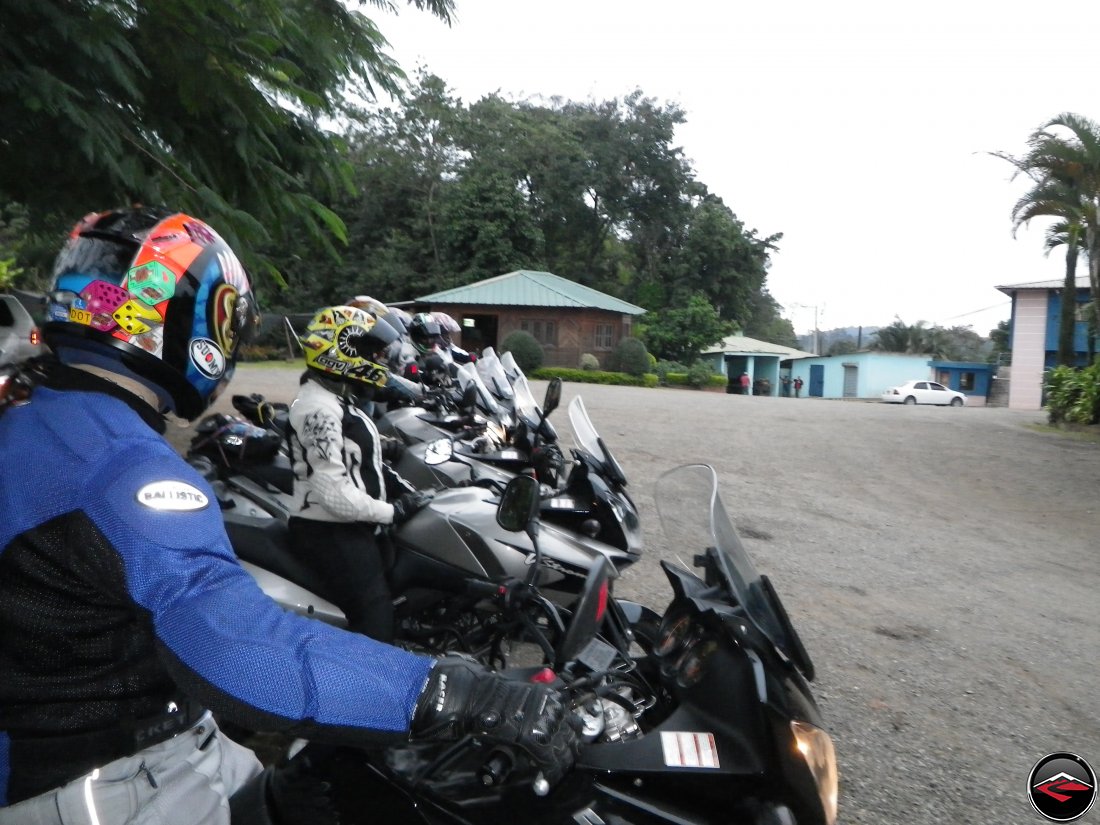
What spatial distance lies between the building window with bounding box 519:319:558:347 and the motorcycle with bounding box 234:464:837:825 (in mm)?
36012

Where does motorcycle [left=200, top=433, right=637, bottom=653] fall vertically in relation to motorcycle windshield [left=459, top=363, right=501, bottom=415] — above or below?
below

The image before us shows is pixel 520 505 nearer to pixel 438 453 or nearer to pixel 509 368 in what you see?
pixel 438 453

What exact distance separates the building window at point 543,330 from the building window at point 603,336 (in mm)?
1974

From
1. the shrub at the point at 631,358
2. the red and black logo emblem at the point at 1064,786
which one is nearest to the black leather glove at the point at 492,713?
the red and black logo emblem at the point at 1064,786

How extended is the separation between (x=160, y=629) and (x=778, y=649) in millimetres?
1267

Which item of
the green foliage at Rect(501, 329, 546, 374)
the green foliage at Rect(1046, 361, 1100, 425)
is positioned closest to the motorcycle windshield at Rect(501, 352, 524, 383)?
the green foliage at Rect(1046, 361, 1100, 425)

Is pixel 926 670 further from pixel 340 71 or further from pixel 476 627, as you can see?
pixel 340 71

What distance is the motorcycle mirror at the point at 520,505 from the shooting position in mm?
2473

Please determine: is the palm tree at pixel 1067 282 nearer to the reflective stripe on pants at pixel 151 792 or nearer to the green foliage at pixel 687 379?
the green foliage at pixel 687 379

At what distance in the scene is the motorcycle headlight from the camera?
1.76 m

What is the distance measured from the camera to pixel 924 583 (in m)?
7.22

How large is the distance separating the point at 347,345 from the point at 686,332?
3860cm

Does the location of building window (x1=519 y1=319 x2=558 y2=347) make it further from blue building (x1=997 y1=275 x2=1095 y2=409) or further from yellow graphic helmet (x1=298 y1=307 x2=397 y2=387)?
yellow graphic helmet (x1=298 y1=307 x2=397 y2=387)

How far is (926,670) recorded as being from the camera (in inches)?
204
